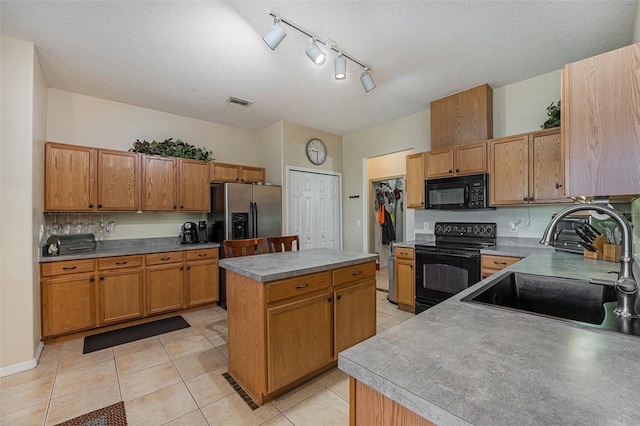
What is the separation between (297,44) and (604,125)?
2.20 metres

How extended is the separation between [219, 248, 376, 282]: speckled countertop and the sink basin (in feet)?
3.40

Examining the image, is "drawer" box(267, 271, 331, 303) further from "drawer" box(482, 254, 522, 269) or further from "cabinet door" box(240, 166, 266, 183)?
"cabinet door" box(240, 166, 266, 183)

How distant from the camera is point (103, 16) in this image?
208cm

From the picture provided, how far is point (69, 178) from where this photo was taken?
9.86 ft

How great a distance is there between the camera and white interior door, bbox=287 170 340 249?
462 cm

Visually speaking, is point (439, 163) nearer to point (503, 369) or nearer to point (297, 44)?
point (297, 44)

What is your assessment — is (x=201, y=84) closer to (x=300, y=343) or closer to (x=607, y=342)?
(x=300, y=343)

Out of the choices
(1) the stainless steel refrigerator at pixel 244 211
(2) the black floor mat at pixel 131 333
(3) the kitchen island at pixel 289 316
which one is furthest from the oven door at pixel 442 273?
(2) the black floor mat at pixel 131 333

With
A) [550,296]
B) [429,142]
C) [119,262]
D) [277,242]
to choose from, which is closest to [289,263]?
[277,242]

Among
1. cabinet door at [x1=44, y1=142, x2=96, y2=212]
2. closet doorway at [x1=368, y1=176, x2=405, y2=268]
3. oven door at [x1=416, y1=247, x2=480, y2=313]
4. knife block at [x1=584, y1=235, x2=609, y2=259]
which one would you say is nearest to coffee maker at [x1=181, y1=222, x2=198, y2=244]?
cabinet door at [x1=44, y1=142, x2=96, y2=212]

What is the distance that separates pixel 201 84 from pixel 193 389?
301 cm

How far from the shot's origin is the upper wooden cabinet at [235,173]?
408 centimetres

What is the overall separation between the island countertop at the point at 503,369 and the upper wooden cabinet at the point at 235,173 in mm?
3738

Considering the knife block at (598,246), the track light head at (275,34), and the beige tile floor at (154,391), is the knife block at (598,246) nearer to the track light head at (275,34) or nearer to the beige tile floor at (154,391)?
the beige tile floor at (154,391)
